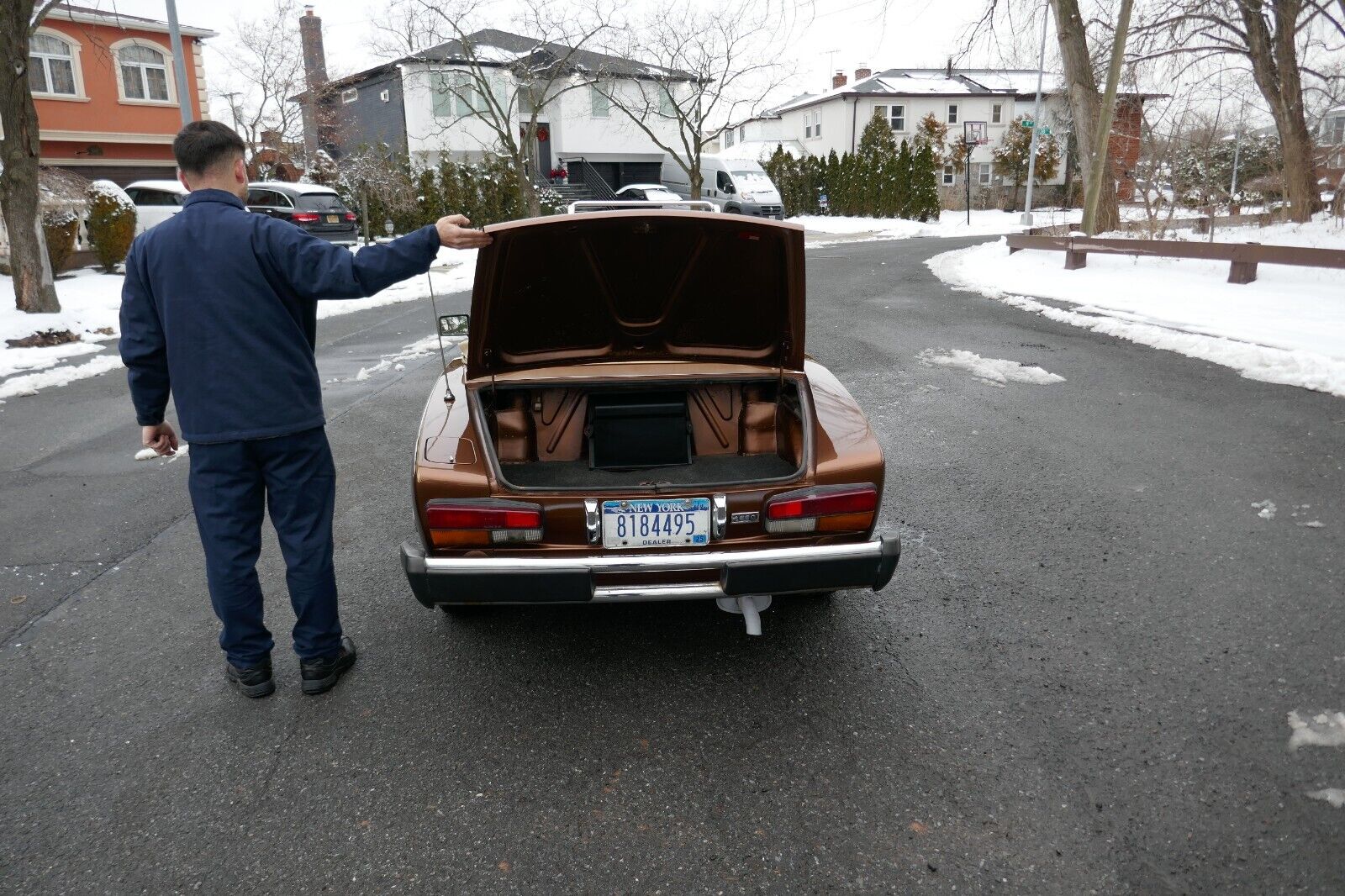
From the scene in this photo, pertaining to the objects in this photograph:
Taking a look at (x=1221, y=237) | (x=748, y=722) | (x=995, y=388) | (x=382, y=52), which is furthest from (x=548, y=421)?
(x=382, y=52)

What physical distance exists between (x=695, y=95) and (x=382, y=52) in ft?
40.7

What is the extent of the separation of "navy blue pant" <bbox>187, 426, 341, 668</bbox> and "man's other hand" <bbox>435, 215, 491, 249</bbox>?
0.84 m

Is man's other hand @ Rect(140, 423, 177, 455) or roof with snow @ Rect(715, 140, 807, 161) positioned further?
roof with snow @ Rect(715, 140, 807, 161)

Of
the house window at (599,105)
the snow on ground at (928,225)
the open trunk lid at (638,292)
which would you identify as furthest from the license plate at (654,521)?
the house window at (599,105)

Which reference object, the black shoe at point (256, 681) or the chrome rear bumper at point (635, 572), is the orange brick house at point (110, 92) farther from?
the chrome rear bumper at point (635, 572)

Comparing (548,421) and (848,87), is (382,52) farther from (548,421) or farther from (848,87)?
(548,421)

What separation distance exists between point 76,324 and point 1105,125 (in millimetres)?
17568

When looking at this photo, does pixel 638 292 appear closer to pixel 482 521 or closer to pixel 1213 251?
pixel 482 521

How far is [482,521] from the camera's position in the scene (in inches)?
114

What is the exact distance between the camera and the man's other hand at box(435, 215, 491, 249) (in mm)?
2699

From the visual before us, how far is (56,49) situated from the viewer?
2667cm

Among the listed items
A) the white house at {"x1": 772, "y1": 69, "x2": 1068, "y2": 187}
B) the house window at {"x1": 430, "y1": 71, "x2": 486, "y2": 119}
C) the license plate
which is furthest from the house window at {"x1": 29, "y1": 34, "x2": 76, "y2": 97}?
the white house at {"x1": 772, "y1": 69, "x2": 1068, "y2": 187}

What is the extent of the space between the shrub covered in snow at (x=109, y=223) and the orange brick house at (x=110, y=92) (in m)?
12.4

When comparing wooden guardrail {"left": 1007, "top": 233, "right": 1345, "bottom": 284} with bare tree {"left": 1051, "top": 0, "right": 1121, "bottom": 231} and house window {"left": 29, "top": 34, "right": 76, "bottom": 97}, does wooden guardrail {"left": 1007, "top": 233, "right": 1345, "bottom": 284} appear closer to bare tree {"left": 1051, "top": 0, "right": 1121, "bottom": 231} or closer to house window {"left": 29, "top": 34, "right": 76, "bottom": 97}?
bare tree {"left": 1051, "top": 0, "right": 1121, "bottom": 231}
